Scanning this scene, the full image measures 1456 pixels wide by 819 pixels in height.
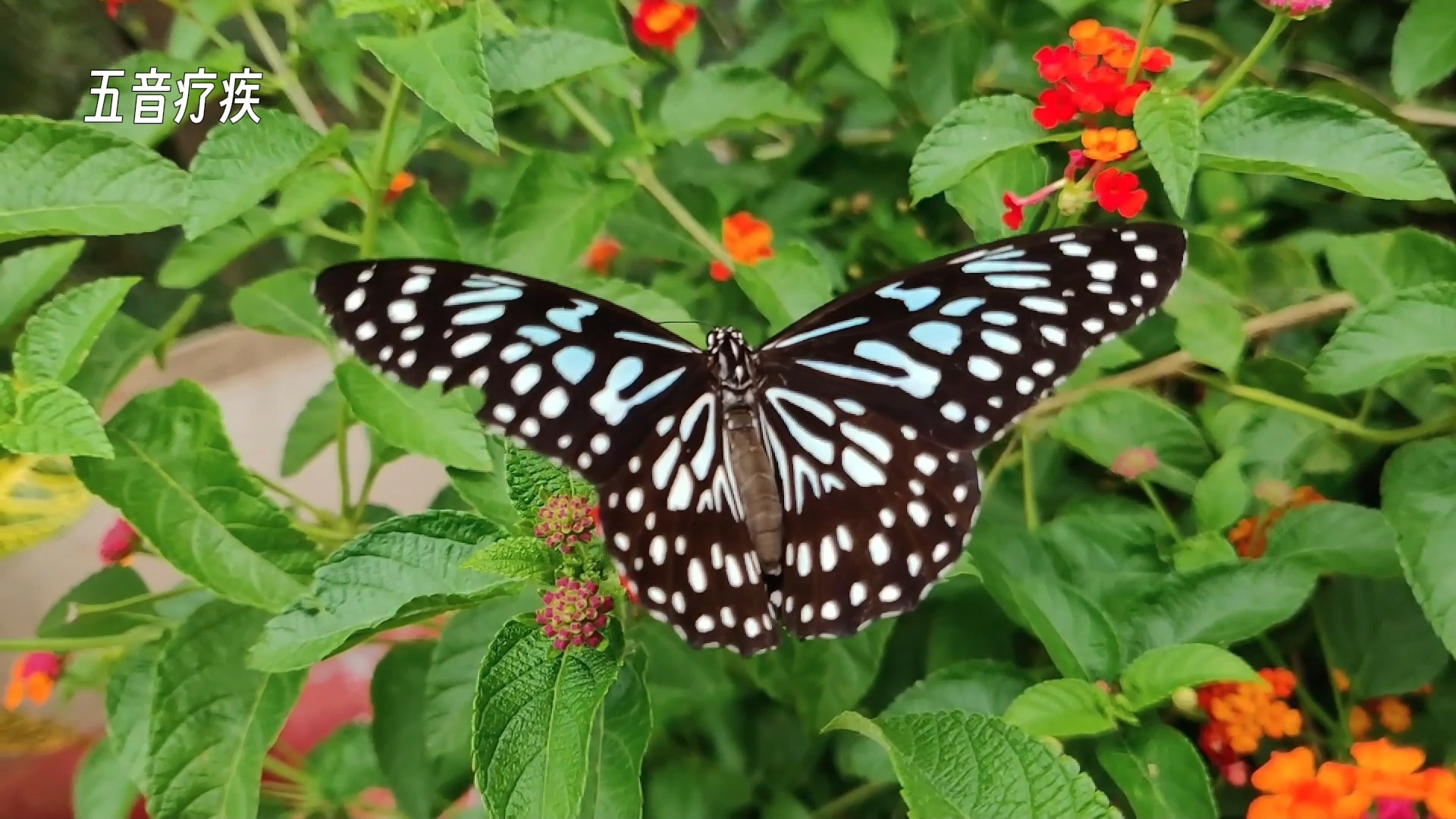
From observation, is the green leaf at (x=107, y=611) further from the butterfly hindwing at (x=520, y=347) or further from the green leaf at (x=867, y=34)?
the green leaf at (x=867, y=34)

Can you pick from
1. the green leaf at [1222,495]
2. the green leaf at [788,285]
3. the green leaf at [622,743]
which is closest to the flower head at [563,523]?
the green leaf at [622,743]

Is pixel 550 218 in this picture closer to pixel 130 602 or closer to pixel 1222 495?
pixel 130 602

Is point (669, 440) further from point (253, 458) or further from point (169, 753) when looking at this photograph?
point (253, 458)

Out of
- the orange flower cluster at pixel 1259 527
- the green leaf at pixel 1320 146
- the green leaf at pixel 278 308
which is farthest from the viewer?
the green leaf at pixel 278 308

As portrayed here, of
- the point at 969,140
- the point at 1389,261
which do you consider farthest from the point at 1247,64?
the point at 1389,261

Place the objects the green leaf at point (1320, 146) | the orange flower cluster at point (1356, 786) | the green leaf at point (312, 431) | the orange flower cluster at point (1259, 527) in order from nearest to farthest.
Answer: the orange flower cluster at point (1356, 786) → the green leaf at point (1320, 146) → the orange flower cluster at point (1259, 527) → the green leaf at point (312, 431)

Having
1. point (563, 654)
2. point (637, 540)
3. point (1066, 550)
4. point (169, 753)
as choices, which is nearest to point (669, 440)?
point (637, 540)
